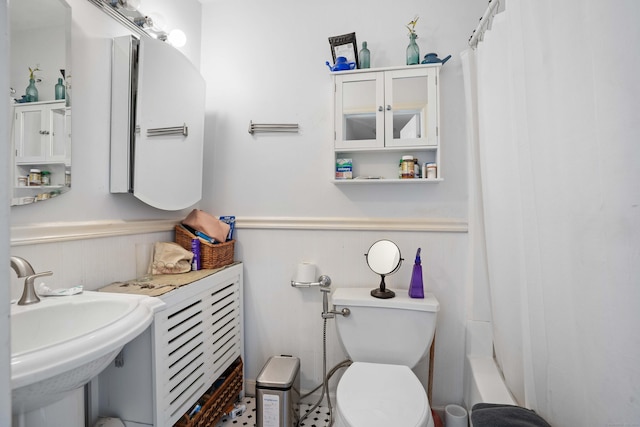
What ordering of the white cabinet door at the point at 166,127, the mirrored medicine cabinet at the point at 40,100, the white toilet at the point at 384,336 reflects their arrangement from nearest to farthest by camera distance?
the mirrored medicine cabinet at the point at 40,100
the white toilet at the point at 384,336
the white cabinet door at the point at 166,127

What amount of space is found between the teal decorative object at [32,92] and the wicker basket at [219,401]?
1.27m

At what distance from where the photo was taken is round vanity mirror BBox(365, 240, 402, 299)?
1.47 metres

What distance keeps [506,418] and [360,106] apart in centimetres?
136

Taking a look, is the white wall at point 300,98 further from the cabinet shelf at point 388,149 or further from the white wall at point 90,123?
the white wall at point 90,123

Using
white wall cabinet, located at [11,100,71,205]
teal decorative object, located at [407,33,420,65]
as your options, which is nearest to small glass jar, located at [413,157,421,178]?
teal decorative object, located at [407,33,420,65]

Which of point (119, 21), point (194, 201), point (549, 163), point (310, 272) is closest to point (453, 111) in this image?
point (549, 163)

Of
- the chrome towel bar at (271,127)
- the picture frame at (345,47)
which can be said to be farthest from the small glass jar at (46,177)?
the picture frame at (345,47)

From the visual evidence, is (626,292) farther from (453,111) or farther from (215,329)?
(215,329)

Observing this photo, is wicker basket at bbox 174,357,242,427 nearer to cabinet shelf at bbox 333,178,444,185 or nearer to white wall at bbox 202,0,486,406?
white wall at bbox 202,0,486,406

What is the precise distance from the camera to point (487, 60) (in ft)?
3.96

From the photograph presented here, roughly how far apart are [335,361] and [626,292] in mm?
1421

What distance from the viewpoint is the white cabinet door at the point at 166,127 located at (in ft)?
4.30

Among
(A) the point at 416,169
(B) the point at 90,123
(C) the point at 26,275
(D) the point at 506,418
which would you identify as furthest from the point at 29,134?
(D) the point at 506,418

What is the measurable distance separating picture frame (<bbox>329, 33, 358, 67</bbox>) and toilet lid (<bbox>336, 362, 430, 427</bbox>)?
4.92ft
